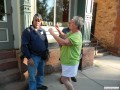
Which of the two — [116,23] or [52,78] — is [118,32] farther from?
[52,78]

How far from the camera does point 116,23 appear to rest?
287 inches

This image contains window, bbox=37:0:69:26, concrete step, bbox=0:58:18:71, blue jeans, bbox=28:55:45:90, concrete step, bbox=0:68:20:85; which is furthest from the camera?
window, bbox=37:0:69:26

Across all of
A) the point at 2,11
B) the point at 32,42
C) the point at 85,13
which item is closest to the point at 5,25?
the point at 2,11

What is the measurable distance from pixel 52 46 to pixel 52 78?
3.32 feet

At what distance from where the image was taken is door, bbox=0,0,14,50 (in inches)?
151

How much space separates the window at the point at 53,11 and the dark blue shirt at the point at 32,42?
6.78 ft

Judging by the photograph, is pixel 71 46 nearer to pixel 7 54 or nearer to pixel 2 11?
pixel 7 54

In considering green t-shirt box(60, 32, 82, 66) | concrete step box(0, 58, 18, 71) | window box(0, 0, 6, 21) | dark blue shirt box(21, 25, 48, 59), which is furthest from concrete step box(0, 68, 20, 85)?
green t-shirt box(60, 32, 82, 66)

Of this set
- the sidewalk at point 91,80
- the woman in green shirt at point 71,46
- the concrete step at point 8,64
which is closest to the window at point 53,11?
the concrete step at point 8,64

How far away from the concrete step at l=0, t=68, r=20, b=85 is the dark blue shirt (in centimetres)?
106

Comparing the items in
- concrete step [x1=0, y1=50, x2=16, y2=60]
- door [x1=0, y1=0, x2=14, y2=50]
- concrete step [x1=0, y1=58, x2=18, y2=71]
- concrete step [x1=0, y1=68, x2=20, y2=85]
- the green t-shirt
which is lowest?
concrete step [x1=0, y1=68, x2=20, y2=85]

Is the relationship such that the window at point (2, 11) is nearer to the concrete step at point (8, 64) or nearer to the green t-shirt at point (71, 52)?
the concrete step at point (8, 64)

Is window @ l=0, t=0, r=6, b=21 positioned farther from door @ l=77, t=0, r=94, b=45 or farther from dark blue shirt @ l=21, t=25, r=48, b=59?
door @ l=77, t=0, r=94, b=45

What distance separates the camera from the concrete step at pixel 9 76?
3.27m
